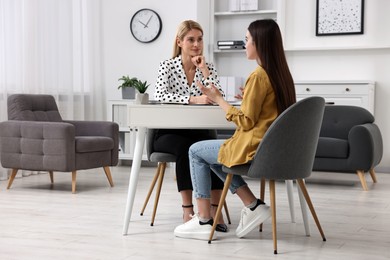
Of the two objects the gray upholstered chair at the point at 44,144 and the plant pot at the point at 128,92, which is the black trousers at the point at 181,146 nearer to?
the gray upholstered chair at the point at 44,144

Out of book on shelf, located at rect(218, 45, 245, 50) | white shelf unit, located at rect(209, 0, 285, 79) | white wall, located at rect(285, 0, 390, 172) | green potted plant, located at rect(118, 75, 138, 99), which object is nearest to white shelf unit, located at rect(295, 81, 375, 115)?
white wall, located at rect(285, 0, 390, 172)

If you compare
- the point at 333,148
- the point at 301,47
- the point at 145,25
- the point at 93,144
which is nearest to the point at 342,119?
the point at 333,148

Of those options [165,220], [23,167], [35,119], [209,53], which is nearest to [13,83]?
[35,119]

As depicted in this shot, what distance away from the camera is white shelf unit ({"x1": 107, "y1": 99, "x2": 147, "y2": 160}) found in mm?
7691

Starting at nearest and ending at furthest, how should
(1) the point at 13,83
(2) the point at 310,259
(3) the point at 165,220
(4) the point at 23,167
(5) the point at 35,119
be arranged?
(2) the point at 310,259 < (3) the point at 165,220 < (4) the point at 23,167 < (5) the point at 35,119 < (1) the point at 13,83

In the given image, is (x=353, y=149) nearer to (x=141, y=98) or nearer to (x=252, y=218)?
(x=252, y=218)

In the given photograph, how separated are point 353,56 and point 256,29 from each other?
14.4ft

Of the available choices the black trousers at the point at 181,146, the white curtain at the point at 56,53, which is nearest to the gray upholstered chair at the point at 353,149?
the black trousers at the point at 181,146

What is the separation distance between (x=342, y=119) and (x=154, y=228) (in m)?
3.11

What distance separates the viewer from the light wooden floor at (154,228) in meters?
3.34

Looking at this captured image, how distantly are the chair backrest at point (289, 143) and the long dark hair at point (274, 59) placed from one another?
135 millimetres

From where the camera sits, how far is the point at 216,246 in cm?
348

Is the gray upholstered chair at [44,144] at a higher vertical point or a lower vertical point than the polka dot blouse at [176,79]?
lower

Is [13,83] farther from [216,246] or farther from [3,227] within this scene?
[216,246]
